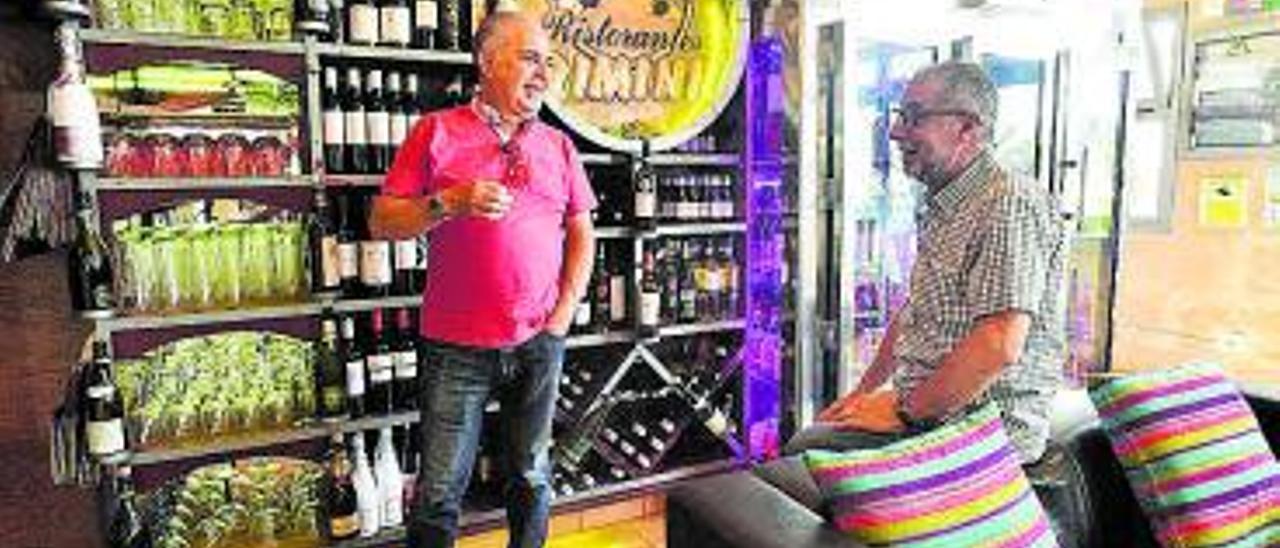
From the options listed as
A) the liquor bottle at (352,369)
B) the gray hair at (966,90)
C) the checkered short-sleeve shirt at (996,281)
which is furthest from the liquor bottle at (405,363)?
the gray hair at (966,90)

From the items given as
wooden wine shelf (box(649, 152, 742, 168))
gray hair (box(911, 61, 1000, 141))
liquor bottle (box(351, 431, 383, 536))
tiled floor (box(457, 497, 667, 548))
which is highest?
gray hair (box(911, 61, 1000, 141))

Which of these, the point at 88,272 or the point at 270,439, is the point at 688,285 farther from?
the point at 88,272

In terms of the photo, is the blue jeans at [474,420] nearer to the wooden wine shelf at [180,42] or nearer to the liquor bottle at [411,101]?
the liquor bottle at [411,101]

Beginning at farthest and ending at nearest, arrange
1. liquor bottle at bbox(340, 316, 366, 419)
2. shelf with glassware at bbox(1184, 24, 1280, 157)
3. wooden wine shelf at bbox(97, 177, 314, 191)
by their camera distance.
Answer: shelf with glassware at bbox(1184, 24, 1280, 157) < liquor bottle at bbox(340, 316, 366, 419) < wooden wine shelf at bbox(97, 177, 314, 191)

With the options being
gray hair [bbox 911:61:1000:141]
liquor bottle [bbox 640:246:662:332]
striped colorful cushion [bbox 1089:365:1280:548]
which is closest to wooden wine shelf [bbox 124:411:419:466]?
liquor bottle [bbox 640:246:662:332]

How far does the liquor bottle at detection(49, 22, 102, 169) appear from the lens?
7.09 feet

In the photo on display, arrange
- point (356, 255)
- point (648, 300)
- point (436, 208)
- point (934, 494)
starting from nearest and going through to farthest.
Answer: point (934, 494) → point (436, 208) → point (356, 255) → point (648, 300)

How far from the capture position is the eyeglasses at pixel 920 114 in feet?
5.90

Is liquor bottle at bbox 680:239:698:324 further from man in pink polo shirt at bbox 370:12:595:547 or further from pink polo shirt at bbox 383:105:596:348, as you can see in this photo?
pink polo shirt at bbox 383:105:596:348

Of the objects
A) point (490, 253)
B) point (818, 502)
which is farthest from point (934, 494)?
point (490, 253)

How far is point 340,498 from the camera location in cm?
272

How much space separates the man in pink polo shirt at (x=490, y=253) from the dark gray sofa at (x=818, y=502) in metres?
0.84

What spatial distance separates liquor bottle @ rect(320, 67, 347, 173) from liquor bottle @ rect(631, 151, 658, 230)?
3.33 ft

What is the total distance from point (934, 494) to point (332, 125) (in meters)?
2.07
